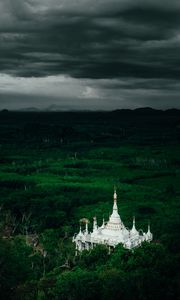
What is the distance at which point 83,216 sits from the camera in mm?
55875

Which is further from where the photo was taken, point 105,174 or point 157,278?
point 105,174

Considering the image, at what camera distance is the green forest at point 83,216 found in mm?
26203

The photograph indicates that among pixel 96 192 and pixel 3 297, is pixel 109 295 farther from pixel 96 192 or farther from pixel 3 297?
pixel 96 192

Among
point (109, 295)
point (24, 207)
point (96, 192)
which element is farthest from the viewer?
point (96, 192)

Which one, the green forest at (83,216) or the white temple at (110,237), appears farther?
the white temple at (110,237)

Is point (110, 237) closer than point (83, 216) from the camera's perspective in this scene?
Yes

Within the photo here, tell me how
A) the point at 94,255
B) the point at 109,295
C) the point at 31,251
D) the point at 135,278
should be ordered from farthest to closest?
the point at 31,251
the point at 94,255
the point at 135,278
the point at 109,295

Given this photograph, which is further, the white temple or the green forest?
the white temple

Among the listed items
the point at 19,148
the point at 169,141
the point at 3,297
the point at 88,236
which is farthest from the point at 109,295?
the point at 169,141

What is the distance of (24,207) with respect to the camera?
60219mm

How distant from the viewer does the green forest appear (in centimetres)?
2620

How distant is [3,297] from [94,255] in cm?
859

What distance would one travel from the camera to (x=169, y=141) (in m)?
165

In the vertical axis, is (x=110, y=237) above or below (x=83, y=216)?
above
